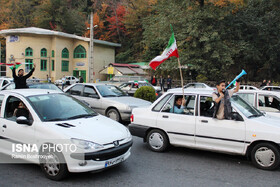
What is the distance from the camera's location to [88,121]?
194 inches

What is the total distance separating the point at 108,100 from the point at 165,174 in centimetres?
547

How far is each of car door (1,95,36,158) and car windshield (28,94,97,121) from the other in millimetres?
182

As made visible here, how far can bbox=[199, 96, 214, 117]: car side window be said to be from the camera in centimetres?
583

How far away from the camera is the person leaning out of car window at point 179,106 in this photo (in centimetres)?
610

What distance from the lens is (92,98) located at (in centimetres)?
1047

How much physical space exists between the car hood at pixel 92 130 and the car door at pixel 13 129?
51 centimetres

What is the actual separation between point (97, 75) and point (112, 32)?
50.0 ft

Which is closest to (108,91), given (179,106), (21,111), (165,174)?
(179,106)

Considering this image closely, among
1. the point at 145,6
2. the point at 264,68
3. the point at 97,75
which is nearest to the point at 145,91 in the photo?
the point at 264,68

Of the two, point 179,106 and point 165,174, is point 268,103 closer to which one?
point 179,106

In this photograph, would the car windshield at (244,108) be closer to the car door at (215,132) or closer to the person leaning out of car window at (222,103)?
the person leaning out of car window at (222,103)

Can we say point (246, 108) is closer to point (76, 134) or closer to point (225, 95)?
point (225, 95)

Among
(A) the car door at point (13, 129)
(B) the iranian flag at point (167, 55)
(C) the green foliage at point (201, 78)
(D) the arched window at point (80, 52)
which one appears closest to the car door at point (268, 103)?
(B) the iranian flag at point (167, 55)

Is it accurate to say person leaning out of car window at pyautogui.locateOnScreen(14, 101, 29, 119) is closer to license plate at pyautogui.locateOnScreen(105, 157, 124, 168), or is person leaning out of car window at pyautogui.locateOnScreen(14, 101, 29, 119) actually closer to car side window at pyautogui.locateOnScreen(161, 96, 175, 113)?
license plate at pyautogui.locateOnScreen(105, 157, 124, 168)
